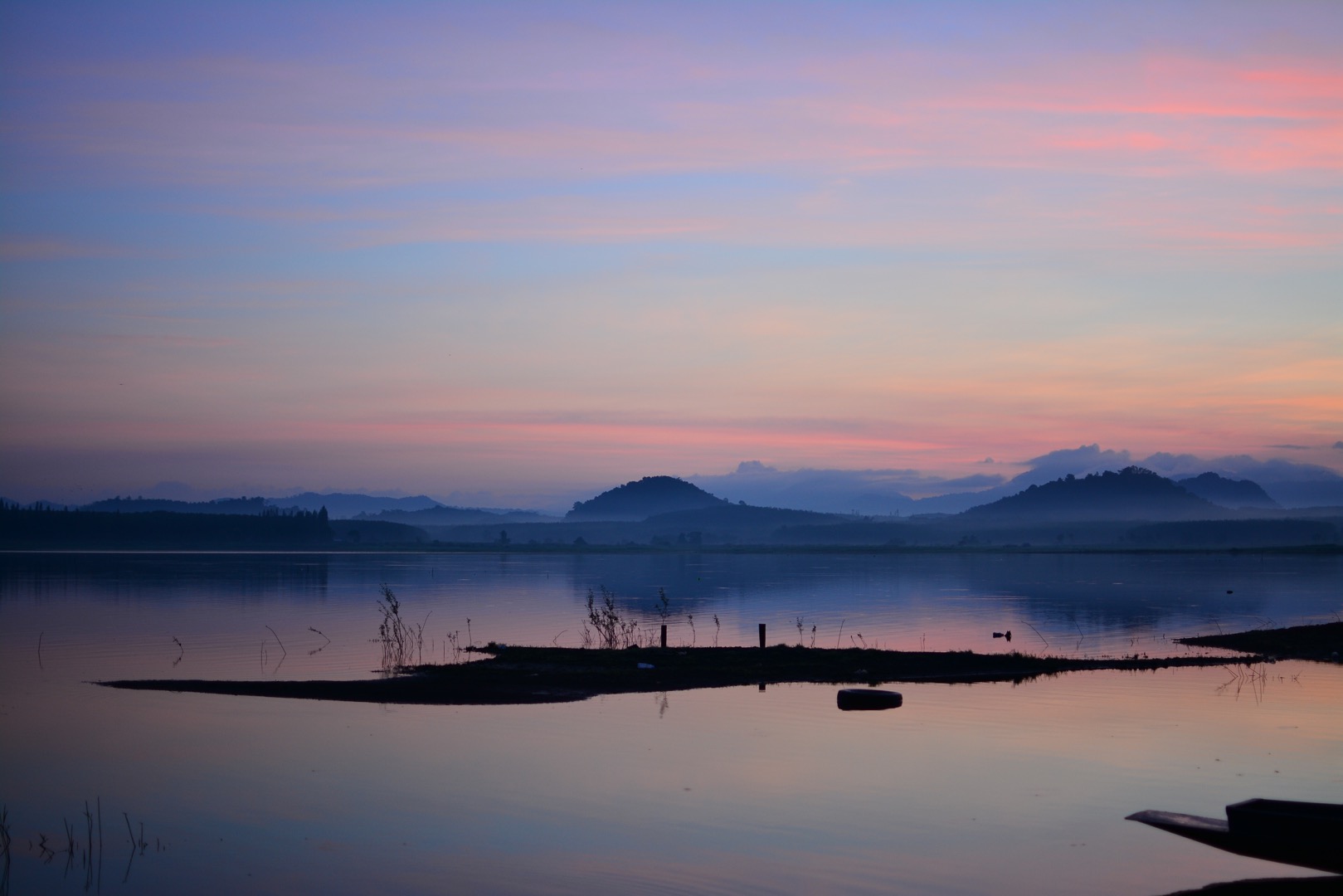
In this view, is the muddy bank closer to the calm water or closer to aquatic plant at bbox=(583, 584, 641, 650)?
the calm water

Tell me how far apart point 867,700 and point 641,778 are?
968 cm

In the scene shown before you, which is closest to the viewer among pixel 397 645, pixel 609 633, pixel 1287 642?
pixel 1287 642

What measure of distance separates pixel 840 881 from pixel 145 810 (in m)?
12.3

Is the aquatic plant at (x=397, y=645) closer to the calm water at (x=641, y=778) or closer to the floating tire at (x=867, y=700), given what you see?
the calm water at (x=641, y=778)

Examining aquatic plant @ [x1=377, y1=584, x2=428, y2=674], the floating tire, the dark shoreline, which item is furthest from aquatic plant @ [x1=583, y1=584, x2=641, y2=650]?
the dark shoreline

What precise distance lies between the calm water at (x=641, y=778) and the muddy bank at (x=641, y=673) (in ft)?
4.75

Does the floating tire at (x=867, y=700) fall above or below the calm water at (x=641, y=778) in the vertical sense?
above

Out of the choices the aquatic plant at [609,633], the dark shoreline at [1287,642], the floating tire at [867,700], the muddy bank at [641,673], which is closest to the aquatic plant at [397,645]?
the muddy bank at [641,673]

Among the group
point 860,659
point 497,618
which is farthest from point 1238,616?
point 497,618

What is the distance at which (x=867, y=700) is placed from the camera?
103ft

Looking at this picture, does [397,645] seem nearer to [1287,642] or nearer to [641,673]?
[641,673]

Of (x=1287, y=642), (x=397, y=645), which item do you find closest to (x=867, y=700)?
(x=397, y=645)

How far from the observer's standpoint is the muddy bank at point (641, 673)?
3472cm

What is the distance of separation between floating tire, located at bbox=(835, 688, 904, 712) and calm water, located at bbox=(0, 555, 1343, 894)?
1.34ft
